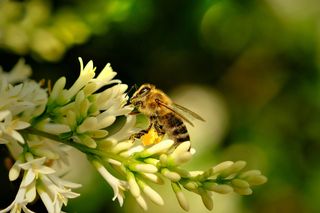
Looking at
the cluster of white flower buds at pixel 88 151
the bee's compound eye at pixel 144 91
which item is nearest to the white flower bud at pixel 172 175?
the cluster of white flower buds at pixel 88 151

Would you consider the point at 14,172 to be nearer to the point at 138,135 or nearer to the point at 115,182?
the point at 115,182

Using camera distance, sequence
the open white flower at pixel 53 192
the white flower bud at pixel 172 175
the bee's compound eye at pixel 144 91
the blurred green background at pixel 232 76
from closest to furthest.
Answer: the white flower bud at pixel 172 175 → the open white flower at pixel 53 192 → the bee's compound eye at pixel 144 91 → the blurred green background at pixel 232 76

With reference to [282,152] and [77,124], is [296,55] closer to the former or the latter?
[282,152]

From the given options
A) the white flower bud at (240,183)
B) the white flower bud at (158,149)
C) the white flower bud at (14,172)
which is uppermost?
the white flower bud at (240,183)

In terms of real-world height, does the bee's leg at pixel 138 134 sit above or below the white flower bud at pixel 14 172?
above

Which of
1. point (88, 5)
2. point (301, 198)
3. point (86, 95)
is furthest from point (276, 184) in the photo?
point (86, 95)

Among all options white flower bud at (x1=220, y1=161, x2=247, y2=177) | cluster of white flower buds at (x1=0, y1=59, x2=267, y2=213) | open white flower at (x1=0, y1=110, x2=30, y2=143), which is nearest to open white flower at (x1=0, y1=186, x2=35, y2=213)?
cluster of white flower buds at (x1=0, y1=59, x2=267, y2=213)

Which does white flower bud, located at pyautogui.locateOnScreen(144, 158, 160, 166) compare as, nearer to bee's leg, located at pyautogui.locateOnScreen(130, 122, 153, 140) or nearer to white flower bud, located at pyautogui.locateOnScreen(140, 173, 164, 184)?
white flower bud, located at pyautogui.locateOnScreen(140, 173, 164, 184)

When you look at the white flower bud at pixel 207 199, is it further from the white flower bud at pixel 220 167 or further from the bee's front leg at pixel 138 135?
the bee's front leg at pixel 138 135
